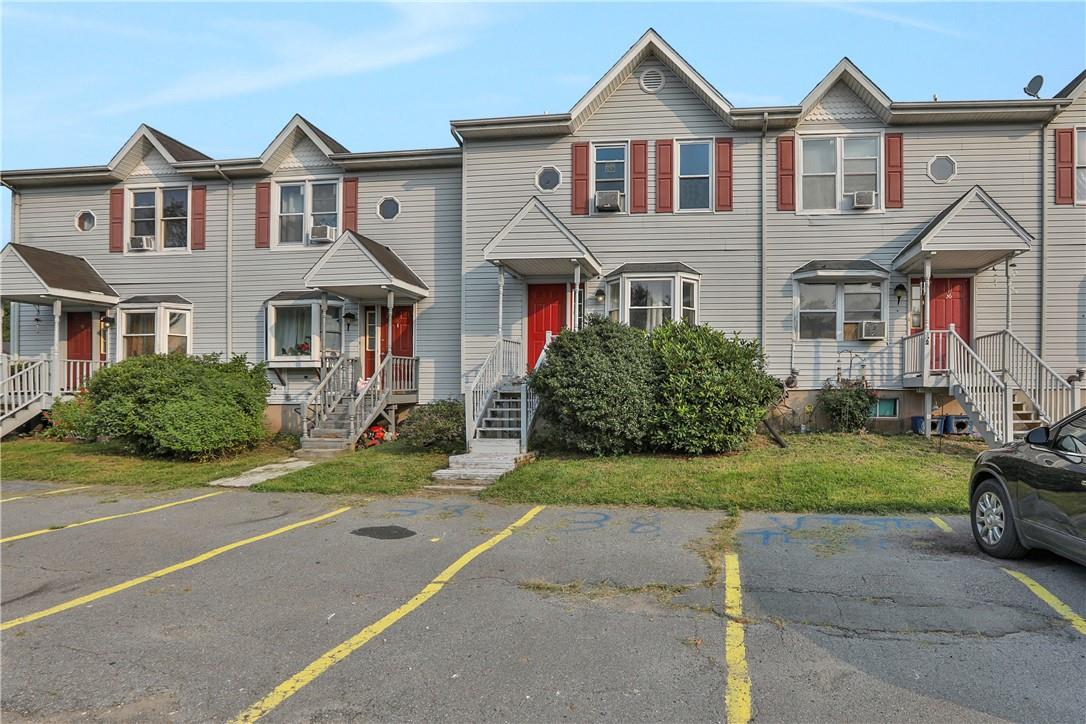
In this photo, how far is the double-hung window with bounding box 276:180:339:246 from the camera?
1728 cm

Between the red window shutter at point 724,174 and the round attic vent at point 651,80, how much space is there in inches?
76.0

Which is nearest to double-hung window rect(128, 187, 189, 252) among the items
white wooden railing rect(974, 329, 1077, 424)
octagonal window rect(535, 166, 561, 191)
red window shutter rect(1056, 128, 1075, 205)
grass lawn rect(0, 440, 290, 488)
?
grass lawn rect(0, 440, 290, 488)

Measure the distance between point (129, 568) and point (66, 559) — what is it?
92 cm

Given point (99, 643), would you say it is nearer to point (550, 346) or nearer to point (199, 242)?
point (550, 346)

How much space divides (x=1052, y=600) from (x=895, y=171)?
12068mm

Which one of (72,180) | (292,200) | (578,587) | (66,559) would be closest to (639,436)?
(578,587)

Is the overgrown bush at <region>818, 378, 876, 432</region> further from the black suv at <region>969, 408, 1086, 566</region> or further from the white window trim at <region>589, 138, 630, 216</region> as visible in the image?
the black suv at <region>969, 408, 1086, 566</region>

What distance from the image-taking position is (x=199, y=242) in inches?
698

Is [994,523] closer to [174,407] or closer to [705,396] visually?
[705,396]

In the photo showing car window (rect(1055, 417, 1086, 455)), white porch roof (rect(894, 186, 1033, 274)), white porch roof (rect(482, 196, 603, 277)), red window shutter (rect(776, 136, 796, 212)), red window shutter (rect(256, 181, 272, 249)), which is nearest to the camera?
car window (rect(1055, 417, 1086, 455))

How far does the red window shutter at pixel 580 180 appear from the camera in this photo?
15.8 metres

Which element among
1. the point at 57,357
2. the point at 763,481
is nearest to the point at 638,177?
the point at 763,481

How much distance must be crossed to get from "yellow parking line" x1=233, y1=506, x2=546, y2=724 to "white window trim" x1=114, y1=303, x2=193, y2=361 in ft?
45.9

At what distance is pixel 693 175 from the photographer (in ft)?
50.9
